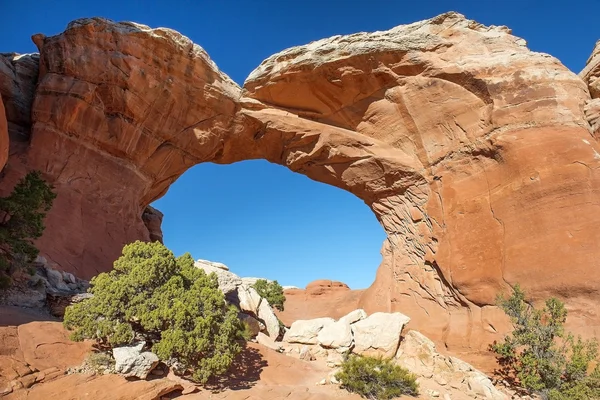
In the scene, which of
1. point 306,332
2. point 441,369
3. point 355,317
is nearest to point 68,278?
point 306,332

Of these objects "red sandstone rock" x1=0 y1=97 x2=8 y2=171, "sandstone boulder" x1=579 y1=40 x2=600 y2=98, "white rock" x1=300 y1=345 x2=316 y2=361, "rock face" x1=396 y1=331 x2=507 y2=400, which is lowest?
"white rock" x1=300 y1=345 x2=316 y2=361

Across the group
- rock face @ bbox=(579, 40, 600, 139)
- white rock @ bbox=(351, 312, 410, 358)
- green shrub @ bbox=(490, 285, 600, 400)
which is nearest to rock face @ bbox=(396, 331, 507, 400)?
white rock @ bbox=(351, 312, 410, 358)

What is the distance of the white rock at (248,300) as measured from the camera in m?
15.7

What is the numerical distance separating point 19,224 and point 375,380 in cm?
1196

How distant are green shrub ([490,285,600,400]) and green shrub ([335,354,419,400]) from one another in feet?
11.8

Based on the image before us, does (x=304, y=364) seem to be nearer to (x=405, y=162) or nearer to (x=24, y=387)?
(x=24, y=387)

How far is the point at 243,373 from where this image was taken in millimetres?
10242

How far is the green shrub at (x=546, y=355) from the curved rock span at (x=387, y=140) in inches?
35.0

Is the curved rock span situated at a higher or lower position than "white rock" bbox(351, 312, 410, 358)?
higher

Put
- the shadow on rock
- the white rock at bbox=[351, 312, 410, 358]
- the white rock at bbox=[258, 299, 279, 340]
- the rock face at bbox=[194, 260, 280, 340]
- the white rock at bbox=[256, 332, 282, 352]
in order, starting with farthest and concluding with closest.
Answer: the rock face at bbox=[194, 260, 280, 340] → the white rock at bbox=[258, 299, 279, 340] → the white rock at bbox=[256, 332, 282, 352] → the white rock at bbox=[351, 312, 410, 358] → the shadow on rock

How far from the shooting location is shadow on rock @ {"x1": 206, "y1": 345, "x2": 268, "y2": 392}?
9.12 meters

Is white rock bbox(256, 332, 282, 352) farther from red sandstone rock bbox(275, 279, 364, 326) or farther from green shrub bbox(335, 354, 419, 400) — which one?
red sandstone rock bbox(275, 279, 364, 326)

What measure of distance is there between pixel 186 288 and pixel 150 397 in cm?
342

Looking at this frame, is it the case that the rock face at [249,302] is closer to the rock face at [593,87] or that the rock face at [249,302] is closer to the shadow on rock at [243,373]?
the shadow on rock at [243,373]
